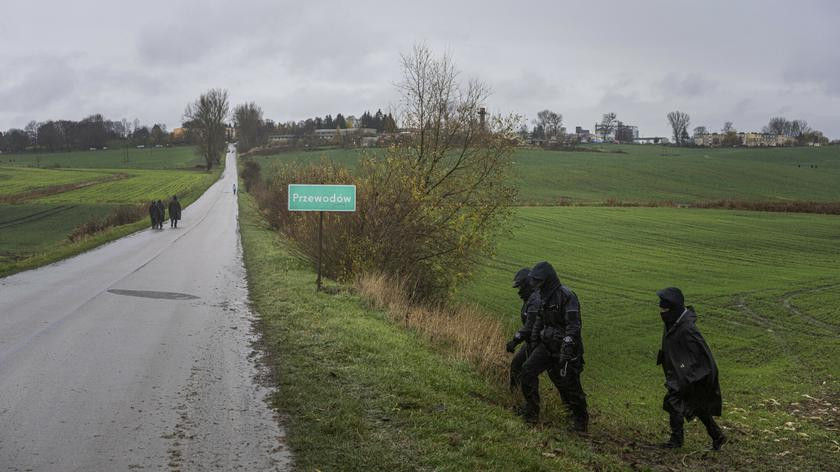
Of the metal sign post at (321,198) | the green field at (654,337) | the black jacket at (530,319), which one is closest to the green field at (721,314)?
the green field at (654,337)

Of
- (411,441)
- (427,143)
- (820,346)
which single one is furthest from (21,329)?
(820,346)

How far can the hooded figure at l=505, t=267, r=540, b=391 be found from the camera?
834 centimetres

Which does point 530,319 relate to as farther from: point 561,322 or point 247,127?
point 247,127

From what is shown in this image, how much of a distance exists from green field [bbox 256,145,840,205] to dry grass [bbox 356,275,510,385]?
153 feet

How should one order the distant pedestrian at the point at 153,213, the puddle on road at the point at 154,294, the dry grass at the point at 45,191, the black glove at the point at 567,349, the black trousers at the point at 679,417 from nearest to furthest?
the black glove at the point at 567,349
the black trousers at the point at 679,417
the puddle on road at the point at 154,294
the distant pedestrian at the point at 153,213
the dry grass at the point at 45,191

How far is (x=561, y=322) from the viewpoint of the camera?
7.90 m

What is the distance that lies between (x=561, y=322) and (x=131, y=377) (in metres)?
5.42

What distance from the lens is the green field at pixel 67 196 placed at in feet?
106

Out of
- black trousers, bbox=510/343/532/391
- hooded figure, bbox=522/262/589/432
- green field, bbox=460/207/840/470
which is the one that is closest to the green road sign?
green field, bbox=460/207/840/470

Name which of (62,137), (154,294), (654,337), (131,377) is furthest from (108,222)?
(62,137)

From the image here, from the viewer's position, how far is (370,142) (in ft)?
76.2

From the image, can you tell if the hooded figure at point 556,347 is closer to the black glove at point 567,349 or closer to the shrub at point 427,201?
the black glove at point 567,349

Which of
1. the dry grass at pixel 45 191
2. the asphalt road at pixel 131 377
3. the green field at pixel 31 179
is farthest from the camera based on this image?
the green field at pixel 31 179

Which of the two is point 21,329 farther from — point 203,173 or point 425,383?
point 203,173
